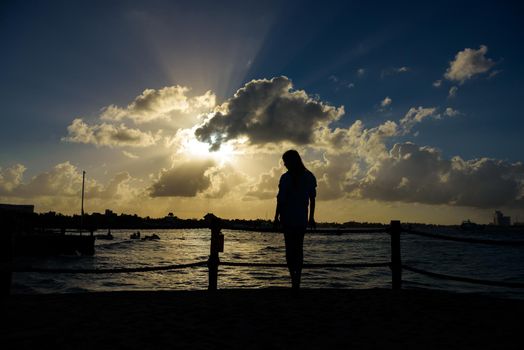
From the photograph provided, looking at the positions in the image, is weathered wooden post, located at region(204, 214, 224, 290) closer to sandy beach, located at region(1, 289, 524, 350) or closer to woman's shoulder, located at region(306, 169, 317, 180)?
sandy beach, located at region(1, 289, 524, 350)

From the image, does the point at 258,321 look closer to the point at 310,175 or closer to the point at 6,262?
the point at 310,175

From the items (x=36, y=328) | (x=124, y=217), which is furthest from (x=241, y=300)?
(x=124, y=217)

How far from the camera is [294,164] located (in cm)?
669

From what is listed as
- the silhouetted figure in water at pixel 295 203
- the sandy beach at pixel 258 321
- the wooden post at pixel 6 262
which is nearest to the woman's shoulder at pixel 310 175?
the silhouetted figure in water at pixel 295 203

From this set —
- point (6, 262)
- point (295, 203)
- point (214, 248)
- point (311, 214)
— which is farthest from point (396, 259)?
point (6, 262)

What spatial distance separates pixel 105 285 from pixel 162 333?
15.2 metres

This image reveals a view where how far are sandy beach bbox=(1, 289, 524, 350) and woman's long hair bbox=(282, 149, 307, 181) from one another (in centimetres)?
204

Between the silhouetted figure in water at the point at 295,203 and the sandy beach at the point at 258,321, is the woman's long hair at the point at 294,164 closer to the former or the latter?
the silhouetted figure in water at the point at 295,203

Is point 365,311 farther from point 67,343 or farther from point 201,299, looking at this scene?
point 67,343

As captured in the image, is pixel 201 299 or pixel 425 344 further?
pixel 201 299

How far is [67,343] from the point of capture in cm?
386

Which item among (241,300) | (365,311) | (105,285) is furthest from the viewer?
(105,285)

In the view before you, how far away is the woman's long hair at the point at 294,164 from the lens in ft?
21.9

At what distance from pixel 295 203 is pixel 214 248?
206cm
